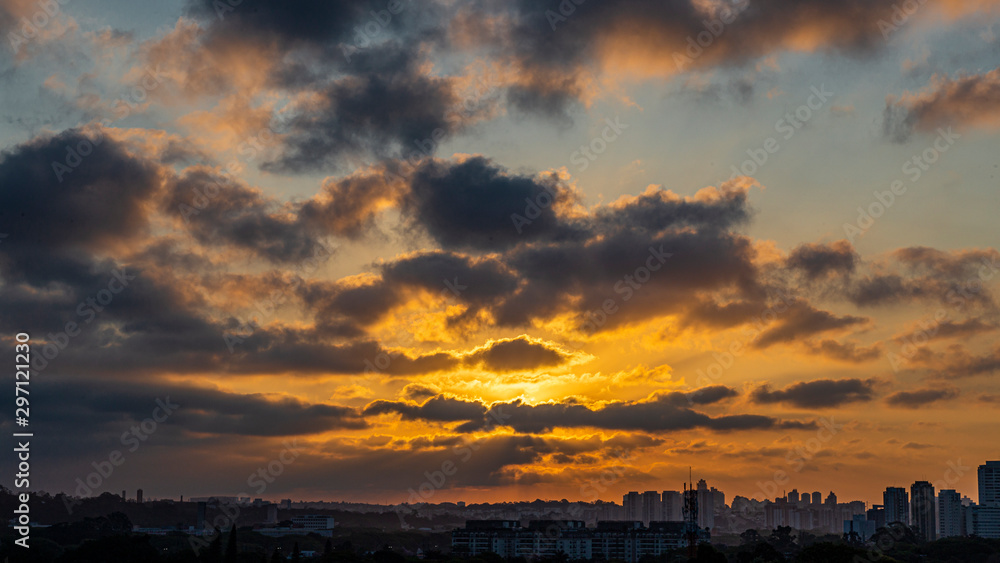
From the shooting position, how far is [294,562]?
493 ft

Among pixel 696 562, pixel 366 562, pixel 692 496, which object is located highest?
pixel 692 496

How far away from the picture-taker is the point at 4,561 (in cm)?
14862

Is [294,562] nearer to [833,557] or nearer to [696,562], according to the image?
[696,562]

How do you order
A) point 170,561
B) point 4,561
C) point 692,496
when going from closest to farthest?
point 692,496
point 170,561
point 4,561

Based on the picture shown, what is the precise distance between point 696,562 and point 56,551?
142333mm

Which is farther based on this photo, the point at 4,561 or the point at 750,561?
the point at 750,561

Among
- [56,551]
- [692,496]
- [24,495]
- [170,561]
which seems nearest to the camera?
[692,496]

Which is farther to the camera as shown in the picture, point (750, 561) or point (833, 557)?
point (750, 561)

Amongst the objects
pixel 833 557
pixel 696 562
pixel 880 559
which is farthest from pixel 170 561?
pixel 880 559

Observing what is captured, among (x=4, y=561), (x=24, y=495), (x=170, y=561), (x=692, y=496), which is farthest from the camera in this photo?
(x=4, y=561)

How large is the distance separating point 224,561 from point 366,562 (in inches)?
2230

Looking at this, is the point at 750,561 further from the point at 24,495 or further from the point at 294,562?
the point at 24,495

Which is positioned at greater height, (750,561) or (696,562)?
(696,562)

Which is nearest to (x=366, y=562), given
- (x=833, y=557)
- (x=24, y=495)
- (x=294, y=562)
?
(x=294, y=562)
